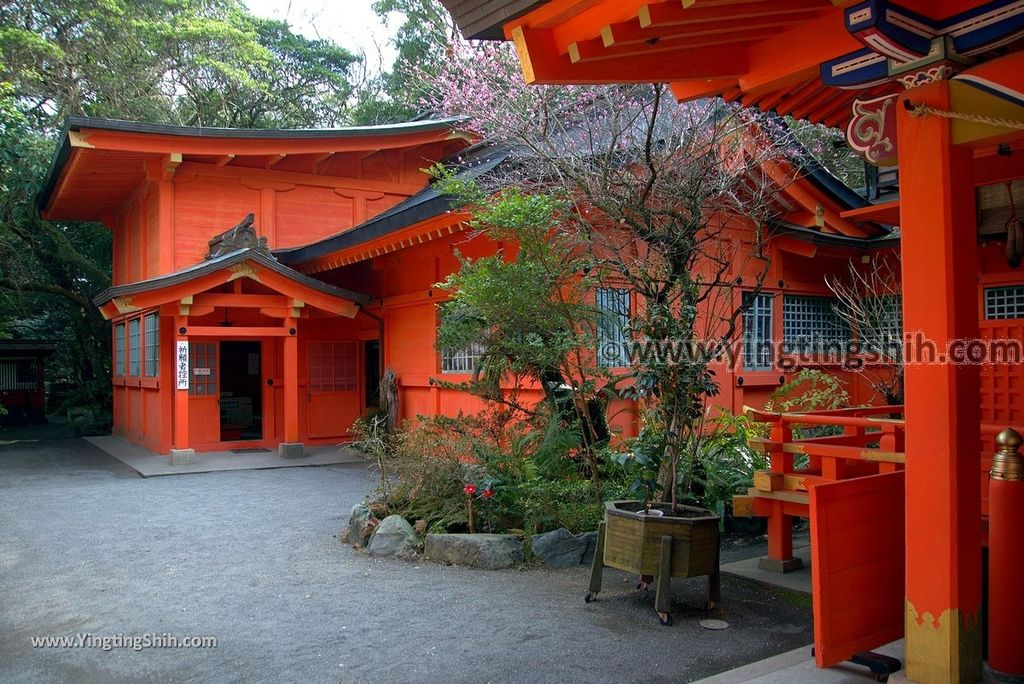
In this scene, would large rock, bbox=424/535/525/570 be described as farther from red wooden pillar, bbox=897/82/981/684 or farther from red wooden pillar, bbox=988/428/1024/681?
red wooden pillar, bbox=988/428/1024/681

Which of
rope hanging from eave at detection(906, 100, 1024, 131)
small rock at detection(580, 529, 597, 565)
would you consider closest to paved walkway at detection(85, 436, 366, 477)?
small rock at detection(580, 529, 597, 565)

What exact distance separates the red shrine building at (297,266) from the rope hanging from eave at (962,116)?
5.98 m

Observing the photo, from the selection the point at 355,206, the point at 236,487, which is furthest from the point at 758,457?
the point at 355,206

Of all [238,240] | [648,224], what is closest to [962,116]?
[648,224]

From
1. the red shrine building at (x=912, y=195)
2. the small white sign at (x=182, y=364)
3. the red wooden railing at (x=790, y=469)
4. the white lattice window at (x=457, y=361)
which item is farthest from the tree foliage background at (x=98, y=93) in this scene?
the red wooden railing at (x=790, y=469)

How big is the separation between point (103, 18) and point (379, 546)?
1742 cm

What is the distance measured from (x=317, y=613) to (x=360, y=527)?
186 cm

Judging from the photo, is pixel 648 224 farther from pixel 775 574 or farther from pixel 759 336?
pixel 759 336

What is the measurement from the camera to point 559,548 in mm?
6312

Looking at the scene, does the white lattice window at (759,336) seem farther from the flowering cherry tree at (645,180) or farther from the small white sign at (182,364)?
the small white sign at (182,364)

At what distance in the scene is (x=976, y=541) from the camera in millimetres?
3283

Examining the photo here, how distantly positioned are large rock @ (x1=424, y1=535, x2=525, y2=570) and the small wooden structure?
1940 centimetres

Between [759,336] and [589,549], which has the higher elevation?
[759,336]

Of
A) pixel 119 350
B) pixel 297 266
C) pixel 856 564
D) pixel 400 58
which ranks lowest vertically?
pixel 856 564
